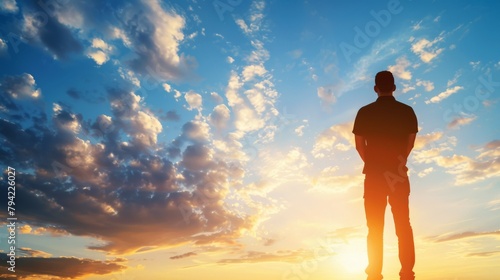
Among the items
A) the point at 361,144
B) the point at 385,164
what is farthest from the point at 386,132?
the point at 385,164

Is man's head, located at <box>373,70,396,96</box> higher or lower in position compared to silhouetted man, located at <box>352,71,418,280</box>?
higher

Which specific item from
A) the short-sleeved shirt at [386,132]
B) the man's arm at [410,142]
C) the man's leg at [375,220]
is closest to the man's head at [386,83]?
the short-sleeved shirt at [386,132]

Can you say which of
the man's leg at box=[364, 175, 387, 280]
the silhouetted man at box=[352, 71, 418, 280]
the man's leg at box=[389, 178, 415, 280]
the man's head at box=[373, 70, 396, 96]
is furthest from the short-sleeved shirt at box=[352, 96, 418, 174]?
the man's leg at box=[389, 178, 415, 280]

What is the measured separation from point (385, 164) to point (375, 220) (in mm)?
902

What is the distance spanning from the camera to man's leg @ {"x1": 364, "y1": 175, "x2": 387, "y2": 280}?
5.07m

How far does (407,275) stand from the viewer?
16.3 feet

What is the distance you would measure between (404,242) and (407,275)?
1.56 feet

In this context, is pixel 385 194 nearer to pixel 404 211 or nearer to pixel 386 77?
pixel 404 211

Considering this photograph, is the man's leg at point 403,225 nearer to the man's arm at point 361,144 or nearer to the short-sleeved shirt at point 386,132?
the short-sleeved shirt at point 386,132

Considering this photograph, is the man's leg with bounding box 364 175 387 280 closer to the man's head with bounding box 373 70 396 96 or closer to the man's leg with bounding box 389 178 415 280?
the man's leg with bounding box 389 178 415 280

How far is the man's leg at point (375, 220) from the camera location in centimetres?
507

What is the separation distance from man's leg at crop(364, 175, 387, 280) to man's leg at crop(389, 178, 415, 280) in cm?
18

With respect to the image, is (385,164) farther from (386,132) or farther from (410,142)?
(410,142)

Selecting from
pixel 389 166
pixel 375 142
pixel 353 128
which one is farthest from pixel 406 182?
pixel 353 128
